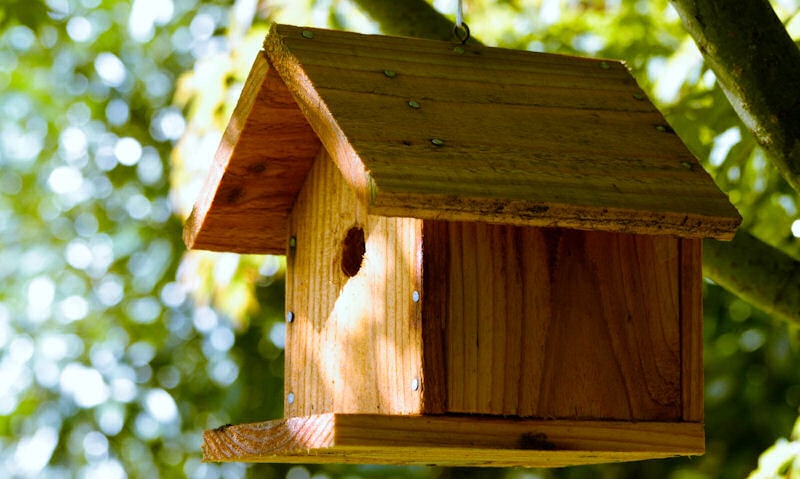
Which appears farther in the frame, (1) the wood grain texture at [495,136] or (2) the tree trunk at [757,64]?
(2) the tree trunk at [757,64]

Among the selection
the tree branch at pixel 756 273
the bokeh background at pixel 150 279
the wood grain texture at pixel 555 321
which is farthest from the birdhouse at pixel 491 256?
the bokeh background at pixel 150 279

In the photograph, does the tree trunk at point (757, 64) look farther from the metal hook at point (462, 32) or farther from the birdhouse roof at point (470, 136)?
the metal hook at point (462, 32)

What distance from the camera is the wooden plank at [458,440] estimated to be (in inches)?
69.9

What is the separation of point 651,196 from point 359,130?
0.42 metres

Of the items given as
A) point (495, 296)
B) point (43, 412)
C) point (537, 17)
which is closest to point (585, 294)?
point (495, 296)

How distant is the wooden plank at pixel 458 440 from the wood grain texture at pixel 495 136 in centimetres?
30

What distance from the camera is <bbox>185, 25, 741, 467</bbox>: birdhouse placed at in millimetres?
1774

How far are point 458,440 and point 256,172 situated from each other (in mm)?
744

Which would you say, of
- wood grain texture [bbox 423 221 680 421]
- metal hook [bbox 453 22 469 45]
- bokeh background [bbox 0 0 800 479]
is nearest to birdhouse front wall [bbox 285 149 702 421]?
wood grain texture [bbox 423 221 680 421]

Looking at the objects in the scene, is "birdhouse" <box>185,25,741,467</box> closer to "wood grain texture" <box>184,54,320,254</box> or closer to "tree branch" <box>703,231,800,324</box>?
"wood grain texture" <box>184,54,320,254</box>

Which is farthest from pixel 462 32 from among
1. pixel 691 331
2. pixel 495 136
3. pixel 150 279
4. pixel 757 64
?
pixel 150 279

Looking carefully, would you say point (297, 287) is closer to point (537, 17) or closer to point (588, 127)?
point (588, 127)

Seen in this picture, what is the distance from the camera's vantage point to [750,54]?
6.59 feet

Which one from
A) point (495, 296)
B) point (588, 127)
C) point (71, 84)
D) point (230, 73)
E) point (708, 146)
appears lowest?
point (495, 296)
